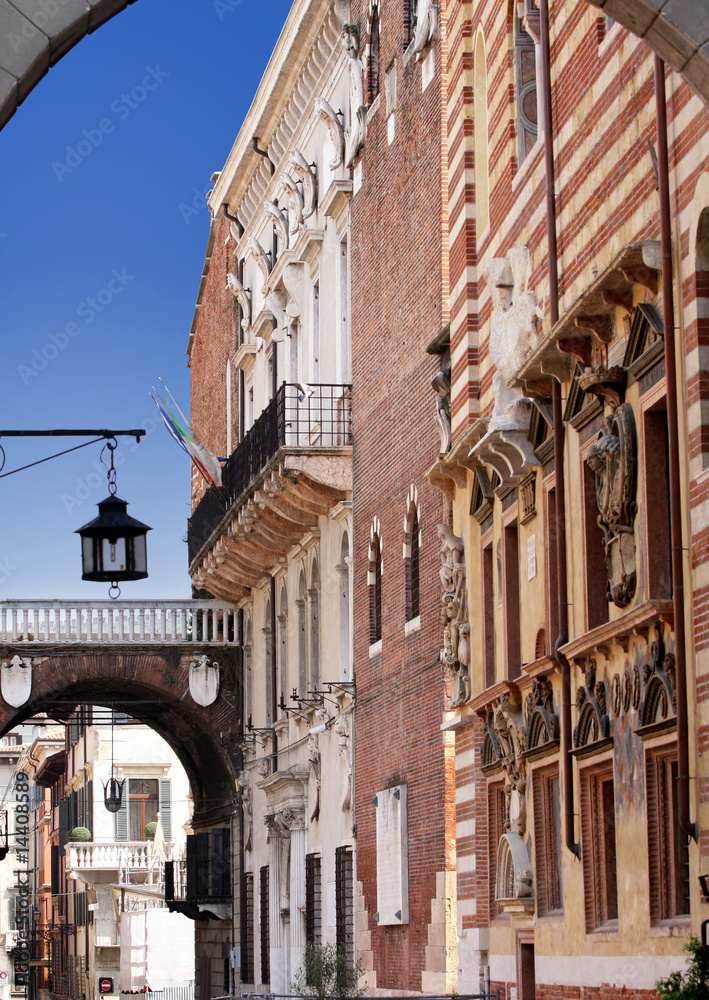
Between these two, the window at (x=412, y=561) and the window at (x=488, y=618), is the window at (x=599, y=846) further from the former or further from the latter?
the window at (x=412, y=561)

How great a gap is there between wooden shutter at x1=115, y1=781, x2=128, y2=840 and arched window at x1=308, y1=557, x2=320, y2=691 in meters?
34.2

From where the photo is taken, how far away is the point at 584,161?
1375 centimetres

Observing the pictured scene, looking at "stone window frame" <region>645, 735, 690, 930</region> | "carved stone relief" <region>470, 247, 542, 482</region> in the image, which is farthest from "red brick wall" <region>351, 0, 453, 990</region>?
"stone window frame" <region>645, 735, 690, 930</region>

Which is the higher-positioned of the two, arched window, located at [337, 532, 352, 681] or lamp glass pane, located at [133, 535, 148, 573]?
arched window, located at [337, 532, 352, 681]

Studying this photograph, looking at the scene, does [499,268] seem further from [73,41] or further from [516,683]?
[73,41]

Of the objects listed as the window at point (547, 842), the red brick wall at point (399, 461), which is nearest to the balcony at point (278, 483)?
the red brick wall at point (399, 461)

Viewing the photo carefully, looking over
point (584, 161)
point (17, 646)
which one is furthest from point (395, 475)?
point (17, 646)

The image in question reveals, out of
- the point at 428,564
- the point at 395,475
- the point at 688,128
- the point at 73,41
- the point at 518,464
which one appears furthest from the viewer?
the point at 395,475

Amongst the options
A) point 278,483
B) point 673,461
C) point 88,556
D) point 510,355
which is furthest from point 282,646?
point 673,461

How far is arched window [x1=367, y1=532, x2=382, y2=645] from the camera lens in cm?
2519

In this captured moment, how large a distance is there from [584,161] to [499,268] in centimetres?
239

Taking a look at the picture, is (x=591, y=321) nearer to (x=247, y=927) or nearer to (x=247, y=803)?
(x=247, y=803)

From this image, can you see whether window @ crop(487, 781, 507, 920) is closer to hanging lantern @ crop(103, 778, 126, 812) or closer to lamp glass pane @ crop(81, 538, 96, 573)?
lamp glass pane @ crop(81, 538, 96, 573)

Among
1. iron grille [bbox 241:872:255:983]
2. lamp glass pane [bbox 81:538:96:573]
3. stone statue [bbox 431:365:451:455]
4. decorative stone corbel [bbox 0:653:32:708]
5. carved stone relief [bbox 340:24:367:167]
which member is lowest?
iron grille [bbox 241:872:255:983]
